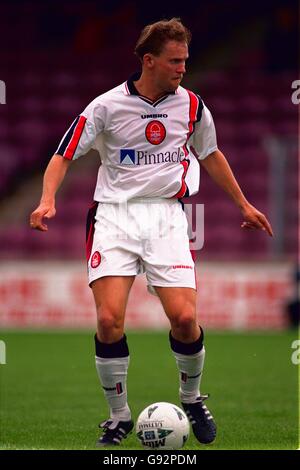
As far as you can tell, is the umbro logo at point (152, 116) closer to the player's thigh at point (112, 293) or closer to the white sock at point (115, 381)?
the player's thigh at point (112, 293)

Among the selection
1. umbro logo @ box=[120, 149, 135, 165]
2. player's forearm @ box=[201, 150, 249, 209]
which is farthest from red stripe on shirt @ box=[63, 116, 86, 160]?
player's forearm @ box=[201, 150, 249, 209]

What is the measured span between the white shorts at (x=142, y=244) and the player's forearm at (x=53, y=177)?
31 centimetres

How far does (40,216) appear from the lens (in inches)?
226

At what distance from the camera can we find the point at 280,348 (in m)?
12.4

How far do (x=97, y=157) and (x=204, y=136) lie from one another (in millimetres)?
12449

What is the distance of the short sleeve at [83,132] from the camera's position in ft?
19.9

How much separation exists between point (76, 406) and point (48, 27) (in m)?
13.0

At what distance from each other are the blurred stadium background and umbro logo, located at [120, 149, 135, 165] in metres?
7.06

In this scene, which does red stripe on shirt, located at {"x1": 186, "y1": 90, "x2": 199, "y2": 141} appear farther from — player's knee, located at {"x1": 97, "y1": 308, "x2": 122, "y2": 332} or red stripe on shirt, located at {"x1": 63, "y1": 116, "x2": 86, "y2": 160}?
player's knee, located at {"x1": 97, "y1": 308, "x2": 122, "y2": 332}

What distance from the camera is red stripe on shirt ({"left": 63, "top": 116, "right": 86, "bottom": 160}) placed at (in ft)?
19.9

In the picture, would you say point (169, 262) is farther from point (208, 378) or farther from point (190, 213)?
point (208, 378)
